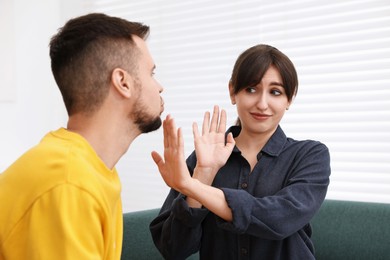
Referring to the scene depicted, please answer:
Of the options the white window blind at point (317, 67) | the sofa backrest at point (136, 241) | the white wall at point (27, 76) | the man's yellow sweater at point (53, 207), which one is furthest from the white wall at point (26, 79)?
the man's yellow sweater at point (53, 207)

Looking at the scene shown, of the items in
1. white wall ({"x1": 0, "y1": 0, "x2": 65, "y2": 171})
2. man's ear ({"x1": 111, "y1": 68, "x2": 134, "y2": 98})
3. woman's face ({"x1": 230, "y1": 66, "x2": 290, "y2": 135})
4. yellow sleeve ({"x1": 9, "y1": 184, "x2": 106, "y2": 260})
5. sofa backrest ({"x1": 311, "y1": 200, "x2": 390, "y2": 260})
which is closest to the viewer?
yellow sleeve ({"x1": 9, "y1": 184, "x2": 106, "y2": 260})

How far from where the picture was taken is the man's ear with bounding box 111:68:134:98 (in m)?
1.11

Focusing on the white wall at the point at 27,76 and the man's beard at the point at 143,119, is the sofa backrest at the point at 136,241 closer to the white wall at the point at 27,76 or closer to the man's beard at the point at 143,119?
the man's beard at the point at 143,119

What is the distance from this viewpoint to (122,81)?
112cm

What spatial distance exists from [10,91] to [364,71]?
93.7 inches

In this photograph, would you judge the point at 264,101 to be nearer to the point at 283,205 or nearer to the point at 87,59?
the point at 283,205

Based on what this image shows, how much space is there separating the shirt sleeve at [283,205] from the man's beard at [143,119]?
0.29m

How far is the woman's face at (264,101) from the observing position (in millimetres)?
1458

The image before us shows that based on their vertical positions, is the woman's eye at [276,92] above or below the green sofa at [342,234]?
above

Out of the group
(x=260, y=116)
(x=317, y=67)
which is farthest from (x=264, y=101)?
(x=317, y=67)

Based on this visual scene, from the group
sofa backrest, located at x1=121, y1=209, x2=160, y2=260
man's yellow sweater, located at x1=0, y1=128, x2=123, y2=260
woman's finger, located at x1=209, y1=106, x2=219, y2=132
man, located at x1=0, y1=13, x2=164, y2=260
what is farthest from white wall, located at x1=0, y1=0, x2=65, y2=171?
man's yellow sweater, located at x1=0, y1=128, x2=123, y2=260

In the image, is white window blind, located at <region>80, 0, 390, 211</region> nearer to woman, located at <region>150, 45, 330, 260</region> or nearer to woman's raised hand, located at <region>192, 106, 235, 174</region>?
woman, located at <region>150, 45, 330, 260</region>

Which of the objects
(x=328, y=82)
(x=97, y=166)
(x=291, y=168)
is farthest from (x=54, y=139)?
(x=328, y=82)

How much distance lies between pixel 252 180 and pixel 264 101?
0.78ft
